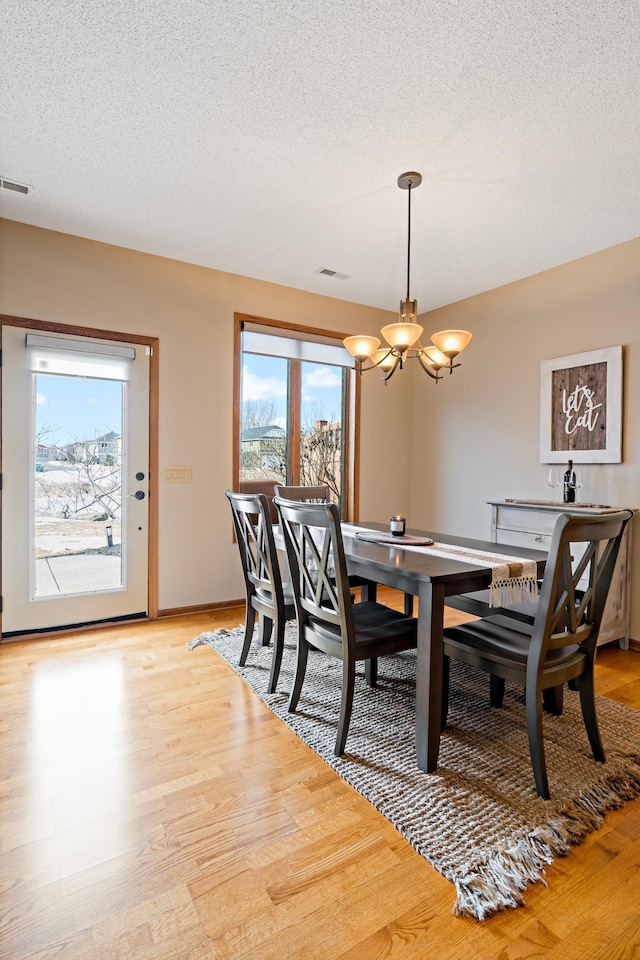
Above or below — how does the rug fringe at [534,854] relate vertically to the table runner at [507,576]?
below

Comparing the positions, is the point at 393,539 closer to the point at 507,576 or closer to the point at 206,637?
the point at 507,576

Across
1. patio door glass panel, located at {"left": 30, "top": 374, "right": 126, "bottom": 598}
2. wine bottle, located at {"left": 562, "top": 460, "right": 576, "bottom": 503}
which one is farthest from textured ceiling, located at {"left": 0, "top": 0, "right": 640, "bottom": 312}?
wine bottle, located at {"left": 562, "top": 460, "right": 576, "bottom": 503}

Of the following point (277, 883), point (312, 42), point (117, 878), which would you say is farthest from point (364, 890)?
point (312, 42)

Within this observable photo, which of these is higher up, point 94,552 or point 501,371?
point 501,371

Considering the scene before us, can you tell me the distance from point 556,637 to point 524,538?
176cm

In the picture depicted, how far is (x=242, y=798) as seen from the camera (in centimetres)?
173

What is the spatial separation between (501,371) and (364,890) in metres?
3.73

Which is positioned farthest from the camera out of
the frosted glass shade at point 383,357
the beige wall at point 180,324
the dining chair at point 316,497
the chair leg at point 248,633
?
the beige wall at point 180,324

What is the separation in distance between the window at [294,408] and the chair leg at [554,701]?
2.64 meters

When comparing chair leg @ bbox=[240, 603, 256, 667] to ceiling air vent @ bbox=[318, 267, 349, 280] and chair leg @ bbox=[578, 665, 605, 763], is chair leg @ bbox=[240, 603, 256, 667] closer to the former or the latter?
chair leg @ bbox=[578, 665, 605, 763]

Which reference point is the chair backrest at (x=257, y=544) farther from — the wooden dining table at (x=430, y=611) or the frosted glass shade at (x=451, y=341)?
the frosted glass shade at (x=451, y=341)

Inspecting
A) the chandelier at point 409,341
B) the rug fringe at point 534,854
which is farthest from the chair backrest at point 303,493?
the rug fringe at point 534,854

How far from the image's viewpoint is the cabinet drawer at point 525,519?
3.27m

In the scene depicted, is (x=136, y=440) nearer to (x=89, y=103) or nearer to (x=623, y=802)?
(x=89, y=103)
